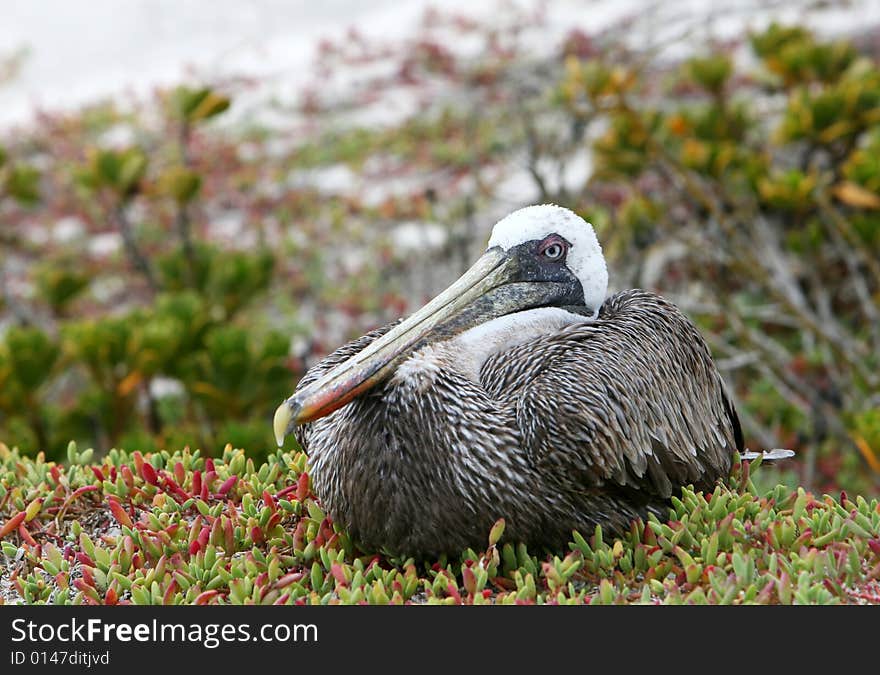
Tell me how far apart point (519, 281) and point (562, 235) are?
0.23 metres

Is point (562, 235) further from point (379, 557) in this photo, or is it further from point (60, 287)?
point (60, 287)

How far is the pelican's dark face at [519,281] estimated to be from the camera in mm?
3463

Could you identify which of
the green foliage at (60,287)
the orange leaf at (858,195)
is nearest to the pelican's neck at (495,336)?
the orange leaf at (858,195)

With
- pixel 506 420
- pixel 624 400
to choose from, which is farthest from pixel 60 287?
pixel 624 400

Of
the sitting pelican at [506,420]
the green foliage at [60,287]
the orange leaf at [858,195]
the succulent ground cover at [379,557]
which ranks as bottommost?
the succulent ground cover at [379,557]

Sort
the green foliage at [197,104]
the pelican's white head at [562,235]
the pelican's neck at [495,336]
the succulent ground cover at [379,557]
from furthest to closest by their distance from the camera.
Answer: the green foliage at [197,104], the pelican's white head at [562,235], the pelican's neck at [495,336], the succulent ground cover at [379,557]

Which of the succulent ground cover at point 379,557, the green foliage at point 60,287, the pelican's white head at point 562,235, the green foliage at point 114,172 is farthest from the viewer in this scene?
the green foliage at point 60,287

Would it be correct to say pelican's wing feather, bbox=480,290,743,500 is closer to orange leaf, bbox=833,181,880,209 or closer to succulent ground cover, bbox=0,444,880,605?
succulent ground cover, bbox=0,444,880,605

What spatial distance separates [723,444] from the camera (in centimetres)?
391

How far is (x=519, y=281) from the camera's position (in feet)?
12.2

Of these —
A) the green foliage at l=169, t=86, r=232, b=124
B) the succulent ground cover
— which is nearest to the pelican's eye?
the succulent ground cover

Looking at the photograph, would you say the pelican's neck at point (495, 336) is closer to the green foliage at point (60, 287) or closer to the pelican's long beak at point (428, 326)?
the pelican's long beak at point (428, 326)

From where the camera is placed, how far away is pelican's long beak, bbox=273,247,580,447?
3176 mm
